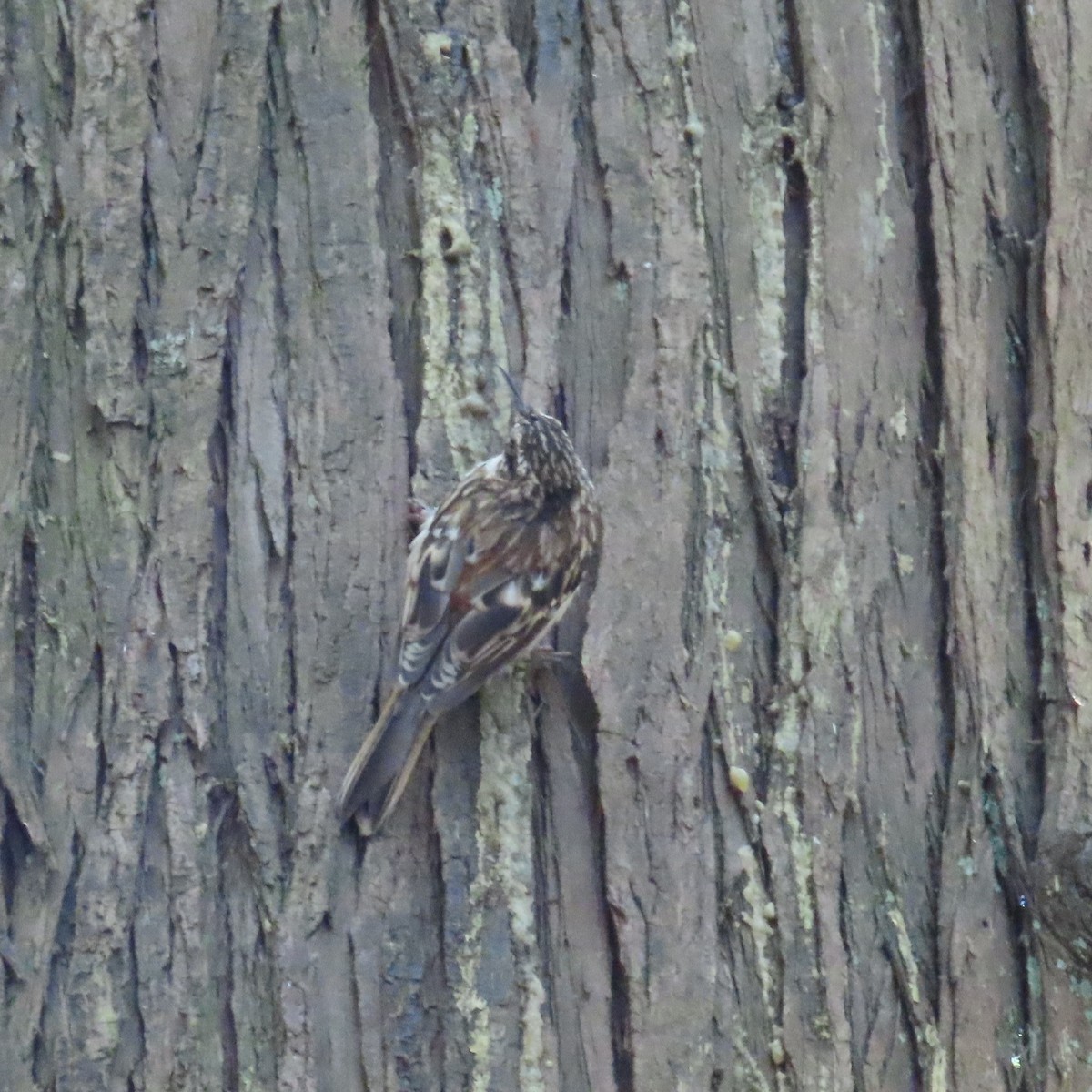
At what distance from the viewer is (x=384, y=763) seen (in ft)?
10.00

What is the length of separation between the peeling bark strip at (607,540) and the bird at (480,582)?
0.24 ft

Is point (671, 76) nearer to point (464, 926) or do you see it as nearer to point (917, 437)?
point (917, 437)

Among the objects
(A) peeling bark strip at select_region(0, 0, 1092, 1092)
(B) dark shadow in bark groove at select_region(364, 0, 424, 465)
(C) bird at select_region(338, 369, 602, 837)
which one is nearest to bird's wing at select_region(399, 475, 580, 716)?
(C) bird at select_region(338, 369, 602, 837)

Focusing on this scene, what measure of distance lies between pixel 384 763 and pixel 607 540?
0.64 metres

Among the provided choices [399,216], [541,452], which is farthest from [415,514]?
[399,216]

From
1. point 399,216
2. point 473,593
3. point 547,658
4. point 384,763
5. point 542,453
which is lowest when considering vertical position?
A: point 384,763

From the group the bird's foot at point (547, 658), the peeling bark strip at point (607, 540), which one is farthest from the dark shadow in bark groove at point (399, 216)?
the bird's foot at point (547, 658)

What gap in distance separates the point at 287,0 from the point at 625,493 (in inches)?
49.1

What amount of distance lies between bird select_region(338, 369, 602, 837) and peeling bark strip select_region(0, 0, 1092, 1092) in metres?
0.07

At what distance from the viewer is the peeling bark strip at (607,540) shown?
2.99m

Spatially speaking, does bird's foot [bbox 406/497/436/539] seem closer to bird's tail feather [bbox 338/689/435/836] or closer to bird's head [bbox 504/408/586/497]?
bird's head [bbox 504/408/586/497]

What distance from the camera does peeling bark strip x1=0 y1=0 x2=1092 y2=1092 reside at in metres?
2.99

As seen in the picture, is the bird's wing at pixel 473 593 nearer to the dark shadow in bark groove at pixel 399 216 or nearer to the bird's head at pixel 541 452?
the bird's head at pixel 541 452

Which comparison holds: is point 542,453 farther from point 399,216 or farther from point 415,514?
point 399,216
